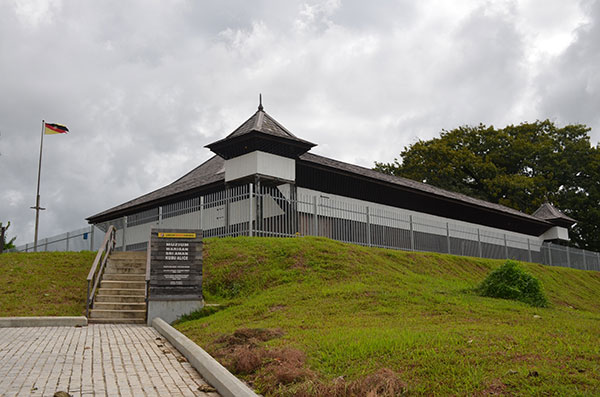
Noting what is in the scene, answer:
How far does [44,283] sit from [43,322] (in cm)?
425

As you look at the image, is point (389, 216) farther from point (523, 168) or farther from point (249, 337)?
point (523, 168)

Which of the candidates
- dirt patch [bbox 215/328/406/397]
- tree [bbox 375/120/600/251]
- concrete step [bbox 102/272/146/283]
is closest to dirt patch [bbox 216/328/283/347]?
dirt patch [bbox 215/328/406/397]

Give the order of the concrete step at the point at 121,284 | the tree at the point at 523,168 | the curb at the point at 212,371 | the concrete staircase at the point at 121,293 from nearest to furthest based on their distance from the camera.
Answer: the curb at the point at 212,371
the concrete staircase at the point at 121,293
the concrete step at the point at 121,284
the tree at the point at 523,168

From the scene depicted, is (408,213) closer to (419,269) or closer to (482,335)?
(419,269)

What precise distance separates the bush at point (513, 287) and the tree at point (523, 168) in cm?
3514

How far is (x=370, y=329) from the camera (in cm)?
930

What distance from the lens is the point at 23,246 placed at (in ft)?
105

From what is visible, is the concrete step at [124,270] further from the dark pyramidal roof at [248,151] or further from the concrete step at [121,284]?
the dark pyramidal roof at [248,151]

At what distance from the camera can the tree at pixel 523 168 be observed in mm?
49250

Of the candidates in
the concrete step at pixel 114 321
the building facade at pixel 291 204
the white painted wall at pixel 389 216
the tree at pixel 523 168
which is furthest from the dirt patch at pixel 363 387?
the tree at pixel 523 168

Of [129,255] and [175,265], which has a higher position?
[129,255]

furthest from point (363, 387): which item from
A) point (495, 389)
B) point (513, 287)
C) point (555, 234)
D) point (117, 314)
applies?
point (555, 234)

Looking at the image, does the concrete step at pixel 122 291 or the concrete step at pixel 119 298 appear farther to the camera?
the concrete step at pixel 122 291

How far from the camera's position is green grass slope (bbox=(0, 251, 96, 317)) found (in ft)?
48.7
